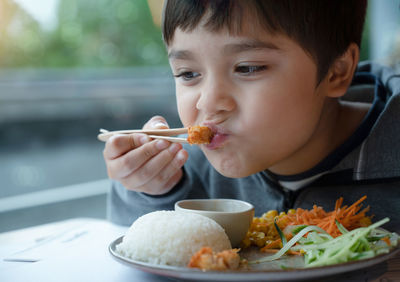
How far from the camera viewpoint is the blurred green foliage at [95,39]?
550cm

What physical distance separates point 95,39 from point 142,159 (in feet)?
18.1

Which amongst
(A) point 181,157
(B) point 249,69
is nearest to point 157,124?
(A) point 181,157

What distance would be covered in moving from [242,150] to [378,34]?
8.78 ft

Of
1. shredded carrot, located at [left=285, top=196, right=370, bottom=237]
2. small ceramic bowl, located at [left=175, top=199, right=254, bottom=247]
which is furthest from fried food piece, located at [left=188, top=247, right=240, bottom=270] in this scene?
shredded carrot, located at [left=285, top=196, right=370, bottom=237]

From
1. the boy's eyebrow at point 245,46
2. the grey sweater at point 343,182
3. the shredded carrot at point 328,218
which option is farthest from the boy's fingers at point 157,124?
the shredded carrot at point 328,218

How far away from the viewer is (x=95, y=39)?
242 inches

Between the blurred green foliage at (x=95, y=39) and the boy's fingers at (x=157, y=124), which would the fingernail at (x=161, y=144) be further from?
the blurred green foliage at (x=95, y=39)

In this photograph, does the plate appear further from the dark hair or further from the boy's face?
the dark hair

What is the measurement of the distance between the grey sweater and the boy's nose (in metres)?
0.38

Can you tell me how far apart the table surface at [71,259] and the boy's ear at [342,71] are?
0.49 metres

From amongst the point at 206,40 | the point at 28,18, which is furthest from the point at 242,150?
the point at 28,18

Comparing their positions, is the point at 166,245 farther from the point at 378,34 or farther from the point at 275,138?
the point at 378,34

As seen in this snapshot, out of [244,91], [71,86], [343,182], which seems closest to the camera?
[244,91]

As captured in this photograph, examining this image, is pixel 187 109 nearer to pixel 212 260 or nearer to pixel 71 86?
pixel 212 260
